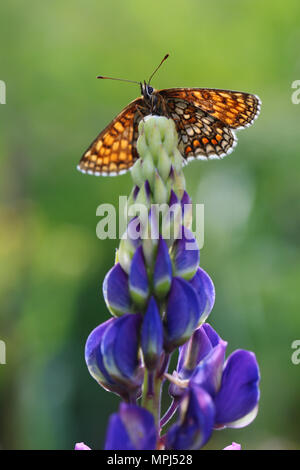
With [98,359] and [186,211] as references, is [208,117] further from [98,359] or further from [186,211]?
[98,359]

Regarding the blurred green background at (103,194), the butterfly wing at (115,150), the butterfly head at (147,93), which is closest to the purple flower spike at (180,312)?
the butterfly head at (147,93)

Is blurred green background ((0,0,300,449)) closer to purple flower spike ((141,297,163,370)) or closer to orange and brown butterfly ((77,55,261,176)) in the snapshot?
orange and brown butterfly ((77,55,261,176))

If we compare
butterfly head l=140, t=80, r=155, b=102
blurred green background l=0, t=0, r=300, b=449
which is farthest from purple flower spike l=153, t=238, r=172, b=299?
blurred green background l=0, t=0, r=300, b=449

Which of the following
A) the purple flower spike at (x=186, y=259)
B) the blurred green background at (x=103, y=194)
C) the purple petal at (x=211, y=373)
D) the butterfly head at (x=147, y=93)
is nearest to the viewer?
the purple petal at (x=211, y=373)

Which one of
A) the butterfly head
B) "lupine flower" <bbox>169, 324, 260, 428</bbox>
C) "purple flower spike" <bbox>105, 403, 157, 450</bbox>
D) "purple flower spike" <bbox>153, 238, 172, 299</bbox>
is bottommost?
"purple flower spike" <bbox>105, 403, 157, 450</bbox>

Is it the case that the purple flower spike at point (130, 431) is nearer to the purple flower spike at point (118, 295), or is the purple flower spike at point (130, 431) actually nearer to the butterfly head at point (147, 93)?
the purple flower spike at point (118, 295)

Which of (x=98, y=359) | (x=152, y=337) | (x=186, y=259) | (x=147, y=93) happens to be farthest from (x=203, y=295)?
(x=147, y=93)
